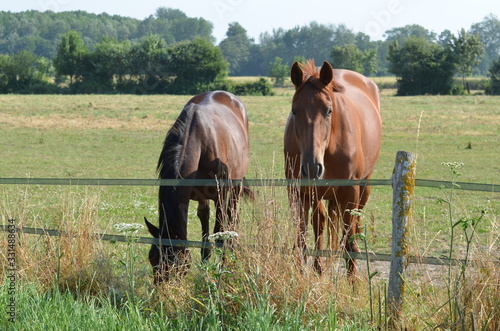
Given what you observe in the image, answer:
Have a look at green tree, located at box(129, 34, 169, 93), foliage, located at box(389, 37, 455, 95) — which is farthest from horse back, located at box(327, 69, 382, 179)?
green tree, located at box(129, 34, 169, 93)

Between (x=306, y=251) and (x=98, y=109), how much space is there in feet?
98.9

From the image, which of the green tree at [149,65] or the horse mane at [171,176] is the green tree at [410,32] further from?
the horse mane at [171,176]

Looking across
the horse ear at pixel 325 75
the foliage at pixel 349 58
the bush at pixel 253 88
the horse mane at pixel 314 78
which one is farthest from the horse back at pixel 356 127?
the foliage at pixel 349 58

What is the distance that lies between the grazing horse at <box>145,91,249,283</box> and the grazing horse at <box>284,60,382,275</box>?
59cm

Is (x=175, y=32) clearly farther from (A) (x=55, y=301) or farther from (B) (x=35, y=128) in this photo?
(A) (x=55, y=301)

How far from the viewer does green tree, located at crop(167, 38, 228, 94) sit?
193 feet

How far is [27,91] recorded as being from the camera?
6003cm

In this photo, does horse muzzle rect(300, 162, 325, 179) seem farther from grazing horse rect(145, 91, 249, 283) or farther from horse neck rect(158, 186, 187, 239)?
horse neck rect(158, 186, 187, 239)

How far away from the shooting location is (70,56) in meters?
67.2

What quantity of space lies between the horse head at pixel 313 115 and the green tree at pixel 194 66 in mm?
53032

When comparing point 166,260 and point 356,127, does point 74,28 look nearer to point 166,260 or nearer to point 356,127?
point 356,127

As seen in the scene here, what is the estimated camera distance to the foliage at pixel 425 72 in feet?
189

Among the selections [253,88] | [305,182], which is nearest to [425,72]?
[253,88]

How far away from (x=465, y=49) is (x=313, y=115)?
61568 mm
